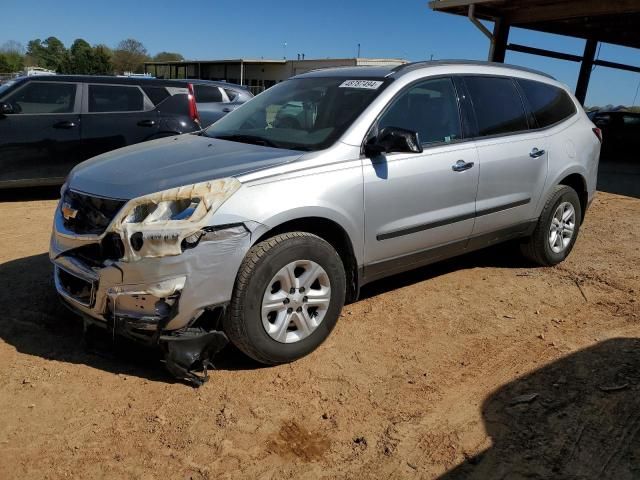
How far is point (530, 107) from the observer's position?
4.88m

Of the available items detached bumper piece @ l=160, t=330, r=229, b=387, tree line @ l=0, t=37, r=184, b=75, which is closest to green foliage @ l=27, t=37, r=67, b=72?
tree line @ l=0, t=37, r=184, b=75

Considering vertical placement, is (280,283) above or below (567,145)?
below

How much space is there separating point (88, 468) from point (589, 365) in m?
2.92

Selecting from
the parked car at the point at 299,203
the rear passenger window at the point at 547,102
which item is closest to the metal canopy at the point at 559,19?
the rear passenger window at the point at 547,102

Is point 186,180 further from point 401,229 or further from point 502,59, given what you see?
point 502,59

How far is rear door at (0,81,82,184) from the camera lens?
696cm

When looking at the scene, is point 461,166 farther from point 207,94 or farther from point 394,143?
point 207,94

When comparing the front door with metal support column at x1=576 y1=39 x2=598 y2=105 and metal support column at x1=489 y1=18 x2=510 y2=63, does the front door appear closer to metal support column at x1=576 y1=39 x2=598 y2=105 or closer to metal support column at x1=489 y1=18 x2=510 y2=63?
metal support column at x1=489 y1=18 x2=510 y2=63

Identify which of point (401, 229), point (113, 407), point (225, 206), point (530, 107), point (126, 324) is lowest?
point (113, 407)

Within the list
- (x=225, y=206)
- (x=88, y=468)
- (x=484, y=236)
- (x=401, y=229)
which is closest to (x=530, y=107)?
(x=484, y=236)

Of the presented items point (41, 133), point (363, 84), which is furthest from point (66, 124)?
point (363, 84)

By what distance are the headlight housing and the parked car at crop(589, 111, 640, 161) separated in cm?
1610

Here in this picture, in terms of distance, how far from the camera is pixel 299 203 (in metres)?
3.18

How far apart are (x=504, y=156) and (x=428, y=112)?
0.83m
